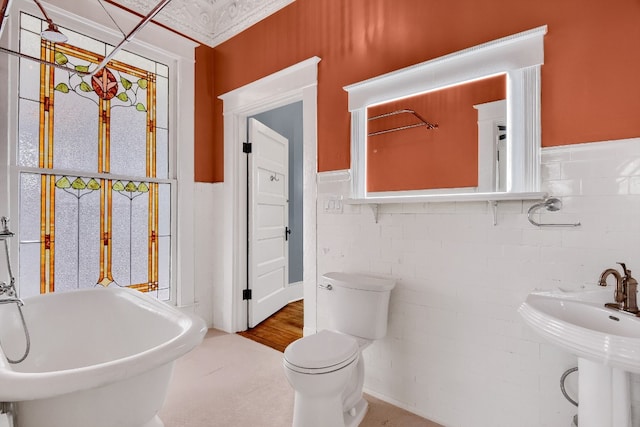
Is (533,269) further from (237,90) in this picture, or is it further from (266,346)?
(237,90)

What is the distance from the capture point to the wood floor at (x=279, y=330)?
9.51 ft

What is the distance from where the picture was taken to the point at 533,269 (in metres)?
1.54

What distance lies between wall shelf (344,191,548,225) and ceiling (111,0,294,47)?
5.70ft

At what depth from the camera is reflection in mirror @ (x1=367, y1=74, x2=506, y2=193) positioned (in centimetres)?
173

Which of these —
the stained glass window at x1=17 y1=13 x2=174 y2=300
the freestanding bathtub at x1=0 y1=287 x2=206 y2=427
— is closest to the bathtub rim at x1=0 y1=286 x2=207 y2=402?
the freestanding bathtub at x1=0 y1=287 x2=206 y2=427

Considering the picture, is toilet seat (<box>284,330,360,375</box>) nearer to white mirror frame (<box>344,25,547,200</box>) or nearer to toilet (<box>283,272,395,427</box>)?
toilet (<box>283,272,395,427</box>)

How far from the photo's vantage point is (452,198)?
67.4 inches

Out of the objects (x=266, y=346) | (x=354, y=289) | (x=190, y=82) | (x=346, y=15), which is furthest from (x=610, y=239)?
(x=190, y=82)

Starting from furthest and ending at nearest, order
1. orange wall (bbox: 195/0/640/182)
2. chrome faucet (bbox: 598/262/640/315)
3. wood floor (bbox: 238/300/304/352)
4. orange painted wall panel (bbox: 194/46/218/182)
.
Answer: orange painted wall panel (bbox: 194/46/218/182) < wood floor (bbox: 238/300/304/352) < orange wall (bbox: 195/0/640/182) < chrome faucet (bbox: 598/262/640/315)

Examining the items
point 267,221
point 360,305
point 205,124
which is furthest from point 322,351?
point 205,124

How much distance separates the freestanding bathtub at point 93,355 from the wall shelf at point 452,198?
114cm

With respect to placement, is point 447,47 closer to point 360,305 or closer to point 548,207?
point 548,207

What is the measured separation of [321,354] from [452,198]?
3.28 feet

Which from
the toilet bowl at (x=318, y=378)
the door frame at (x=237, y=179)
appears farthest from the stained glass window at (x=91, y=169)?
the toilet bowl at (x=318, y=378)
